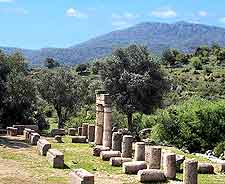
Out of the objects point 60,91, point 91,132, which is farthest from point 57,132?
point 60,91

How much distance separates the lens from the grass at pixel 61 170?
2522 cm

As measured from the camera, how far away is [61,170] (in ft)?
90.0

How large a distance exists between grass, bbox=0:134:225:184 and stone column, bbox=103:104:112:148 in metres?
1.24

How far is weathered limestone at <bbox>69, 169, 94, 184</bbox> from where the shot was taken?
22.2 meters

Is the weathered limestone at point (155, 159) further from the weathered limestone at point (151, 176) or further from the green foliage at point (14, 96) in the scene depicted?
the green foliage at point (14, 96)

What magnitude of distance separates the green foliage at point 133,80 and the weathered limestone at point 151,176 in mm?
18197

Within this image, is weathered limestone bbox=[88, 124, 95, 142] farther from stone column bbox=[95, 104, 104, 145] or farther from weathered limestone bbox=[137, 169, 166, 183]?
weathered limestone bbox=[137, 169, 166, 183]

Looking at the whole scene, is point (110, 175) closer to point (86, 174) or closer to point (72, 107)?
point (86, 174)

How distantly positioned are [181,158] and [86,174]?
7.71m

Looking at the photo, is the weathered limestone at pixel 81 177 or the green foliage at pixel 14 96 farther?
the green foliage at pixel 14 96

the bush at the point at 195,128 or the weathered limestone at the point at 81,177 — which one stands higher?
the bush at the point at 195,128

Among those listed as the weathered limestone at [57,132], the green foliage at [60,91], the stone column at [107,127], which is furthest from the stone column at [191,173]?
the green foliage at [60,91]

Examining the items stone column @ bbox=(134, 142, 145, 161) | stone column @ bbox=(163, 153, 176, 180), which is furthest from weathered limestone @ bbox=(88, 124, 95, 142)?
stone column @ bbox=(163, 153, 176, 180)

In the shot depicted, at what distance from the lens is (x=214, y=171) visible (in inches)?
1154
